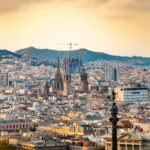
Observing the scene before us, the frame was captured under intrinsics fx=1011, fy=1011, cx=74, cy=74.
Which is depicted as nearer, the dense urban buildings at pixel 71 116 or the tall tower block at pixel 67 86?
the dense urban buildings at pixel 71 116

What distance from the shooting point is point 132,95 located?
124m

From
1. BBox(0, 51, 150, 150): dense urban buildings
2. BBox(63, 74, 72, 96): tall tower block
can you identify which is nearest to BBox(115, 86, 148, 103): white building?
BBox(0, 51, 150, 150): dense urban buildings

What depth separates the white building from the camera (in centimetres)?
12144

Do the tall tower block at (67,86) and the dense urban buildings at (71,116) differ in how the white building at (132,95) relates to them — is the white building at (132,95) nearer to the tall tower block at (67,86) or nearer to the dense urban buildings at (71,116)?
the dense urban buildings at (71,116)

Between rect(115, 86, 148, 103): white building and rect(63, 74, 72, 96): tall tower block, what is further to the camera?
rect(63, 74, 72, 96): tall tower block

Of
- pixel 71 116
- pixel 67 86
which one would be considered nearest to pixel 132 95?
pixel 67 86

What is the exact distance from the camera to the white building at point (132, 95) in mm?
121438

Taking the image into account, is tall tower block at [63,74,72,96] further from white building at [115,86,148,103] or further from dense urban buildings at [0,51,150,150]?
white building at [115,86,148,103]

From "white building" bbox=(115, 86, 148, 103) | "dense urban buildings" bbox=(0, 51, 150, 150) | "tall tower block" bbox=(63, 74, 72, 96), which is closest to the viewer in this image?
"dense urban buildings" bbox=(0, 51, 150, 150)

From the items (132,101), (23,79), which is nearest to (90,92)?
(132,101)

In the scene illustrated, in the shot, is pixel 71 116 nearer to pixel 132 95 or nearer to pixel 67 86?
pixel 132 95

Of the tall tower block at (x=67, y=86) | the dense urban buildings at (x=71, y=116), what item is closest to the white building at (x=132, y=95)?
the dense urban buildings at (x=71, y=116)

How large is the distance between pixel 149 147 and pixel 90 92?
8318 cm

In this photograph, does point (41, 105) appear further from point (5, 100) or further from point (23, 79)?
point (23, 79)
